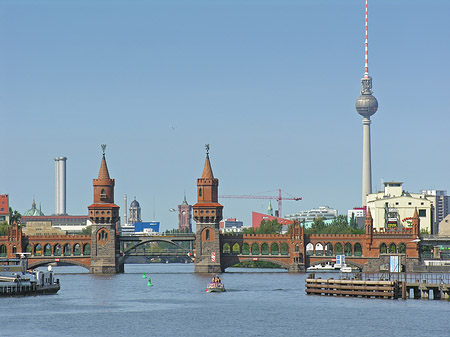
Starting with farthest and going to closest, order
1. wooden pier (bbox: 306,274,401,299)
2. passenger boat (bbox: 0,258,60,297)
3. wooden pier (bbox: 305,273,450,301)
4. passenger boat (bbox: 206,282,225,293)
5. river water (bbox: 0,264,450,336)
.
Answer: passenger boat (bbox: 206,282,225,293) < passenger boat (bbox: 0,258,60,297) < wooden pier (bbox: 306,274,401,299) < wooden pier (bbox: 305,273,450,301) < river water (bbox: 0,264,450,336)

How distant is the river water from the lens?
10844cm

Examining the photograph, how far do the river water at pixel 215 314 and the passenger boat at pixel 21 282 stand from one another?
2081 millimetres

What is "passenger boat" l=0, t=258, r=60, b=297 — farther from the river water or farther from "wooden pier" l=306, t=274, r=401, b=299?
"wooden pier" l=306, t=274, r=401, b=299

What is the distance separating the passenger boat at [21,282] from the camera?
14512cm

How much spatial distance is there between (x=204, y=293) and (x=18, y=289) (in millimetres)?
26310

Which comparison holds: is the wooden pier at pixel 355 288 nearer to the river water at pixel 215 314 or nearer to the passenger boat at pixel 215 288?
the river water at pixel 215 314

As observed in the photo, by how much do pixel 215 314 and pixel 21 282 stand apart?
34799 mm

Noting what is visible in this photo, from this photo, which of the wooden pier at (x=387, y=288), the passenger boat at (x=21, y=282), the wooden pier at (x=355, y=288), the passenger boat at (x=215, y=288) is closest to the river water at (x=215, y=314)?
the passenger boat at (x=215, y=288)

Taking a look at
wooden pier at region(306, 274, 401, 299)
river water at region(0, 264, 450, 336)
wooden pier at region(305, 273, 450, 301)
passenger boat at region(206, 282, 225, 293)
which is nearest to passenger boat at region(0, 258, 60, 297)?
river water at region(0, 264, 450, 336)

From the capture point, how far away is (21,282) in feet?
482

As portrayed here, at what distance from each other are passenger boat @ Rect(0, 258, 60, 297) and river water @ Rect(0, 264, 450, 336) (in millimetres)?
2081

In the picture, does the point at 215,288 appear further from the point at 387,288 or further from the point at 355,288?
the point at 387,288

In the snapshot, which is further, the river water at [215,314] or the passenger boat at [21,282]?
the passenger boat at [21,282]

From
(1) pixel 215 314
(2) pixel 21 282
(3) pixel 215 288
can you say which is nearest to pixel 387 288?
(1) pixel 215 314
